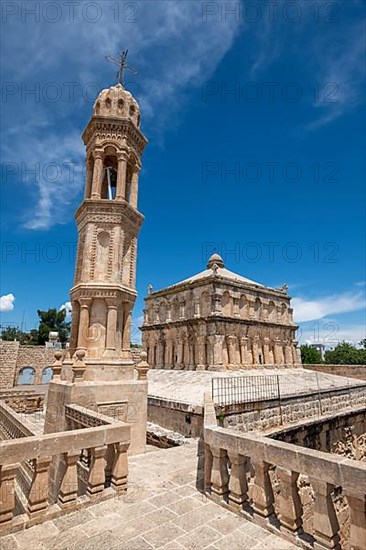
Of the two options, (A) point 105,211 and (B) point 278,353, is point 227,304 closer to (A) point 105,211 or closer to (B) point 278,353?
(B) point 278,353

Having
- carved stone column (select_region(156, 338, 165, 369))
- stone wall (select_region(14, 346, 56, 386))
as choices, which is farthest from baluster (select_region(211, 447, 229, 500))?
stone wall (select_region(14, 346, 56, 386))

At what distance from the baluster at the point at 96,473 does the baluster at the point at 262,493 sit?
227 centimetres

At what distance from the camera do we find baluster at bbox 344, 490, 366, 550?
9.76 ft

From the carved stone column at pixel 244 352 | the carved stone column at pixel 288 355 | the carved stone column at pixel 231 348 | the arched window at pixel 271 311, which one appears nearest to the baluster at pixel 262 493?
the carved stone column at pixel 231 348

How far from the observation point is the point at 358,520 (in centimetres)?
304

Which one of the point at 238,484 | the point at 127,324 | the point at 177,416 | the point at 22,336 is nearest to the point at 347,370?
the point at 177,416

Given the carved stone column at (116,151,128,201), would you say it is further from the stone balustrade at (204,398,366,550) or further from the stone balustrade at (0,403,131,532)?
the stone balustrade at (204,398,366,550)

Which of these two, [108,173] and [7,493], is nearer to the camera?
[7,493]

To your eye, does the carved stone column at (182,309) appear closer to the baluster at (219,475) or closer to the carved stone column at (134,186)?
the carved stone column at (134,186)

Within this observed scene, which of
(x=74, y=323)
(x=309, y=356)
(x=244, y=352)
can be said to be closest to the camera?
(x=74, y=323)

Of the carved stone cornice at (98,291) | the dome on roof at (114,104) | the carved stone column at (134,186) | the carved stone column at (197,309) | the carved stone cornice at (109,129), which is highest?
the dome on roof at (114,104)

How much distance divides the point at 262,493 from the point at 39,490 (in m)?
2.92

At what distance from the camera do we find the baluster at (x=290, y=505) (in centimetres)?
363

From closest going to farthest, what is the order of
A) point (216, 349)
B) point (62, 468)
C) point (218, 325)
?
point (62, 468)
point (216, 349)
point (218, 325)
